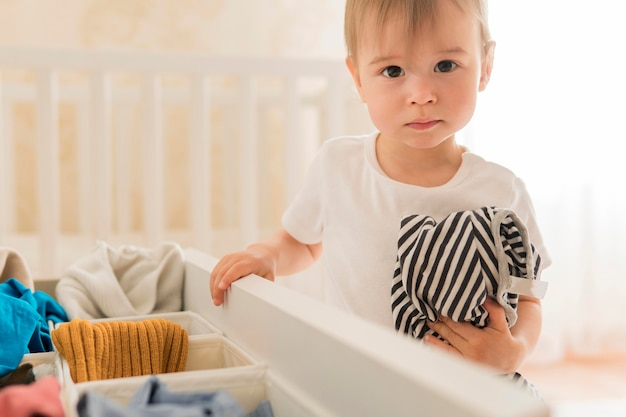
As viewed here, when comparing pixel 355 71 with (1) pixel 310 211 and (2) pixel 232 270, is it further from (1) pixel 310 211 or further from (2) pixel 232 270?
(2) pixel 232 270

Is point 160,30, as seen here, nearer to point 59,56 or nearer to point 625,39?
point 59,56

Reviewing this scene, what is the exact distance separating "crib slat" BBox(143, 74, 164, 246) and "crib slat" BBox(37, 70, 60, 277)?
201 mm

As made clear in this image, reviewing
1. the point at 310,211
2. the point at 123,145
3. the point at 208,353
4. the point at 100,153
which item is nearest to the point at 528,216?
the point at 310,211

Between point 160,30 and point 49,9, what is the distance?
0.40 metres

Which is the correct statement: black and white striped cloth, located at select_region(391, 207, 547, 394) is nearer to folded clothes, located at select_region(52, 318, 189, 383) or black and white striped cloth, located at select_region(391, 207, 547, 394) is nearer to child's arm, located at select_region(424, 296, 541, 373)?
child's arm, located at select_region(424, 296, 541, 373)

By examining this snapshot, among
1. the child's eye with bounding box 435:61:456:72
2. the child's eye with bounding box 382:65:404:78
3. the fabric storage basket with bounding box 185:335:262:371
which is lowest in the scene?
the fabric storage basket with bounding box 185:335:262:371

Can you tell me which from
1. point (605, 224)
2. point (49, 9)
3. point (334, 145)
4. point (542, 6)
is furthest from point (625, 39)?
point (49, 9)

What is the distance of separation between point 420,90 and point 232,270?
0.32 meters

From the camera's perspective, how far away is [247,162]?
1819 millimetres

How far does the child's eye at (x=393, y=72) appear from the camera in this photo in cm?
95

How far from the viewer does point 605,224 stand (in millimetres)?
2637

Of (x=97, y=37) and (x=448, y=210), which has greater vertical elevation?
(x=97, y=37)

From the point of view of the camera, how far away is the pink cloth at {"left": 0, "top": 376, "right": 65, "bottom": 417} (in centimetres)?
48

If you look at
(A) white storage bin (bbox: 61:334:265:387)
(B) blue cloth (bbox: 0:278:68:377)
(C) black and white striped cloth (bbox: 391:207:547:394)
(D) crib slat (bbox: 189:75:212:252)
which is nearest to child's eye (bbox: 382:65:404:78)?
(C) black and white striped cloth (bbox: 391:207:547:394)
